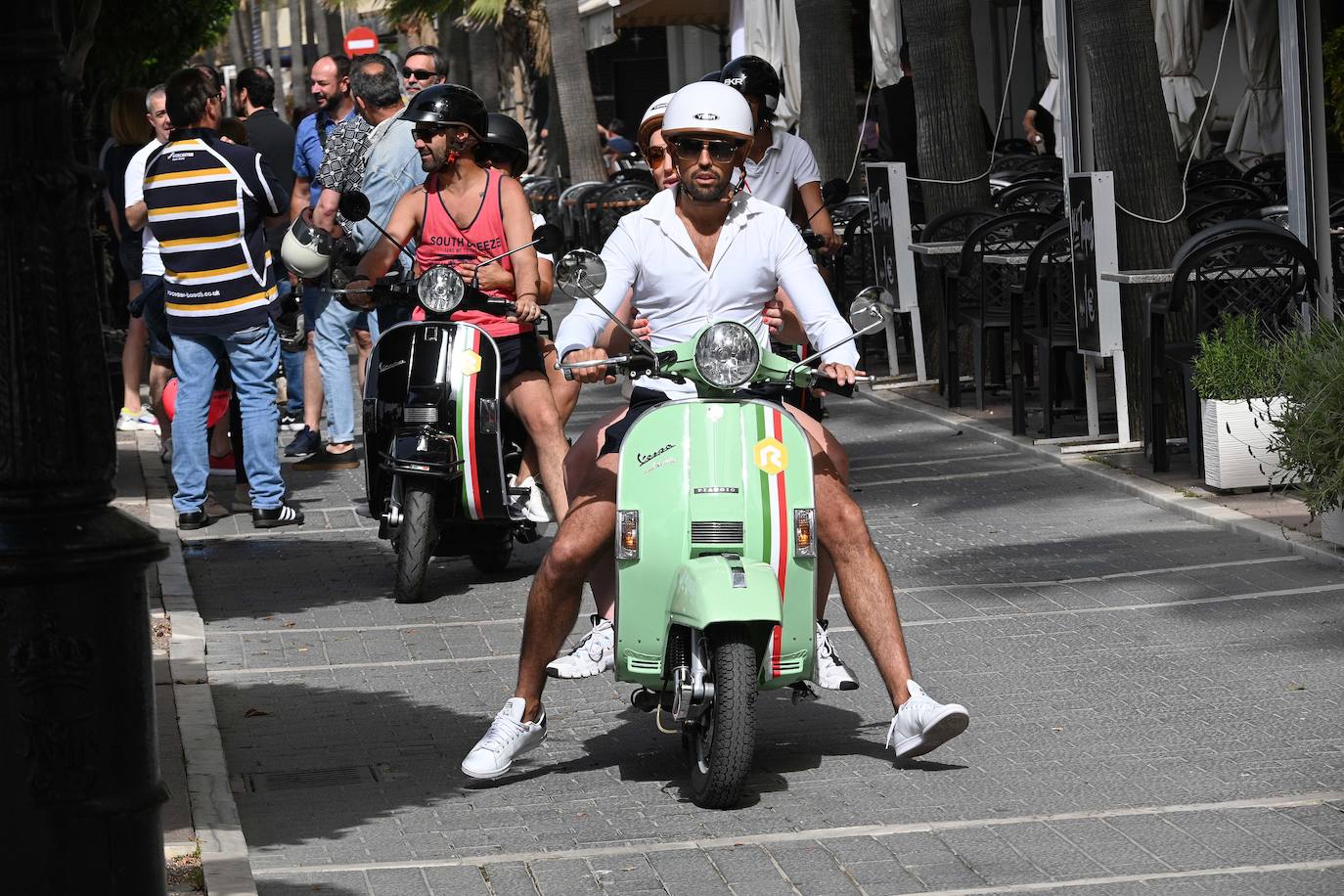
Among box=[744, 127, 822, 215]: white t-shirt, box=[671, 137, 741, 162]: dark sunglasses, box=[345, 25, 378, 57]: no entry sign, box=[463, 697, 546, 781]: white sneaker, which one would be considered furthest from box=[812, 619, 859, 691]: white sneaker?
box=[345, 25, 378, 57]: no entry sign

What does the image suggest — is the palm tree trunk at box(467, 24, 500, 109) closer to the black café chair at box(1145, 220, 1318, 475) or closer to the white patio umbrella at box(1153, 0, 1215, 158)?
the white patio umbrella at box(1153, 0, 1215, 158)

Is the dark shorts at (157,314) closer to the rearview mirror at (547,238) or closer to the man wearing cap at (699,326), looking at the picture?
the rearview mirror at (547,238)

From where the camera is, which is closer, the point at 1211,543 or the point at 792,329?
the point at 792,329

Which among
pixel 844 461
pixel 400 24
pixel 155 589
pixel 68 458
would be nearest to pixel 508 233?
pixel 155 589

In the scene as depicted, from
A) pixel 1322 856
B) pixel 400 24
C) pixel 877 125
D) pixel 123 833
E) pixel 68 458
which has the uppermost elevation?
pixel 400 24

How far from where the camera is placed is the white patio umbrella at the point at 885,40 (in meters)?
17.9

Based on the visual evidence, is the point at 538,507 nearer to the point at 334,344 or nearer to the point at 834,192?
the point at 834,192

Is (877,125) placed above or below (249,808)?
above

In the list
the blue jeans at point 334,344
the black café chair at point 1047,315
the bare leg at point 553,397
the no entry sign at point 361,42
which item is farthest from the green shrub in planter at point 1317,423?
the no entry sign at point 361,42

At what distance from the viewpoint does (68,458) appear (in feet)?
11.3

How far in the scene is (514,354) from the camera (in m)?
8.57

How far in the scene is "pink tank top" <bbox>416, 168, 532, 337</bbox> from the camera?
8.51m

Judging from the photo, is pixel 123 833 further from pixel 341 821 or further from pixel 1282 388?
pixel 1282 388

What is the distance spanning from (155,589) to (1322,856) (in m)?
5.23
